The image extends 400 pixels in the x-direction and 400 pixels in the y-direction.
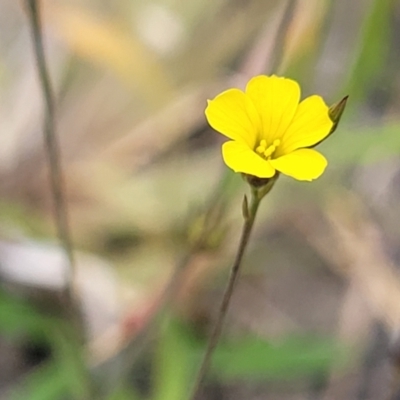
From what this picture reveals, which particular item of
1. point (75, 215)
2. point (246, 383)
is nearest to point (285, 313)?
point (246, 383)

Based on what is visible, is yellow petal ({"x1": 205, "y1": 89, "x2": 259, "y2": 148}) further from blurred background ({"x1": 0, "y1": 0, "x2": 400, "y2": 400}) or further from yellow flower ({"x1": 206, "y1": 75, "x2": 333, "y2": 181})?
blurred background ({"x1": 0, "y1": 0, "x2": 400, "y2": 400})

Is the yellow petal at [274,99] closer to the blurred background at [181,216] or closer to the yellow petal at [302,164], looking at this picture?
the yellow petal at [302,164]

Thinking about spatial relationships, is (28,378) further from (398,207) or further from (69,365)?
(398,207)

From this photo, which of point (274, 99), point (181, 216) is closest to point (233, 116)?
point (274, 99)

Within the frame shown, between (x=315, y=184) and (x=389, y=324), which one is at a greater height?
(x=315, y=184)

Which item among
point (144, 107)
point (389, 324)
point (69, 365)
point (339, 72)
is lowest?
point (69, 365)

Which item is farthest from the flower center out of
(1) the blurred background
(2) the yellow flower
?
(1) the blurred background

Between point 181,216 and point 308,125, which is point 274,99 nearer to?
point 308,125
